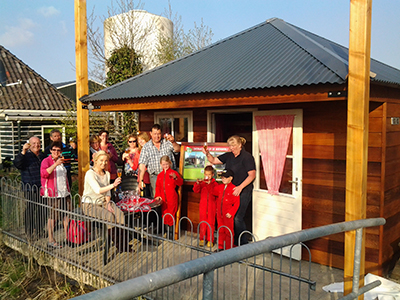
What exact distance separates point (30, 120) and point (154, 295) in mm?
14852

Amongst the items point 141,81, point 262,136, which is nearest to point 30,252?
point 141,81

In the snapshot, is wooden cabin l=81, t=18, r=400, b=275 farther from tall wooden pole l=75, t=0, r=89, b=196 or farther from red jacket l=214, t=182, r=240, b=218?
red jacket l=214, t=182, r=240, b=218

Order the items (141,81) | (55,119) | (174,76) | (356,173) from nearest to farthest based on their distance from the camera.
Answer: (356,173) → (174,76) → (141,81) → (55,119)

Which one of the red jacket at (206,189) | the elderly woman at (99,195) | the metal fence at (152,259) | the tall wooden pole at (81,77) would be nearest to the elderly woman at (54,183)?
the metal fence at (152,259)

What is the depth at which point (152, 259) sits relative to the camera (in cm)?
429

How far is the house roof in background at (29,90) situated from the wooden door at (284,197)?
13.9 metres

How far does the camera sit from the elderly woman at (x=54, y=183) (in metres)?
5.91

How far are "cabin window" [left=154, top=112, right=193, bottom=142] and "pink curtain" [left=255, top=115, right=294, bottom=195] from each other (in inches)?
65.7

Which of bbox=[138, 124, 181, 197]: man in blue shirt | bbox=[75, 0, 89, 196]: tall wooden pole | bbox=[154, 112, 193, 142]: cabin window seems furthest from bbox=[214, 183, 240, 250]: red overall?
bbox=[75, 0, 89, 196]: tall wooden pole

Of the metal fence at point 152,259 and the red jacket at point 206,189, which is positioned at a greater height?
the red jacket at point 206,189

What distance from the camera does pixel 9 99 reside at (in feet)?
53.9

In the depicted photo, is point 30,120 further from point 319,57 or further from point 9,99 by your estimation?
point 319,57

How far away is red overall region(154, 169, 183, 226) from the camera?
20.7 ft

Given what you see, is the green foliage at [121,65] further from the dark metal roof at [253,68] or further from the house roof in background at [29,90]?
the dark metal roof at [253,68]
